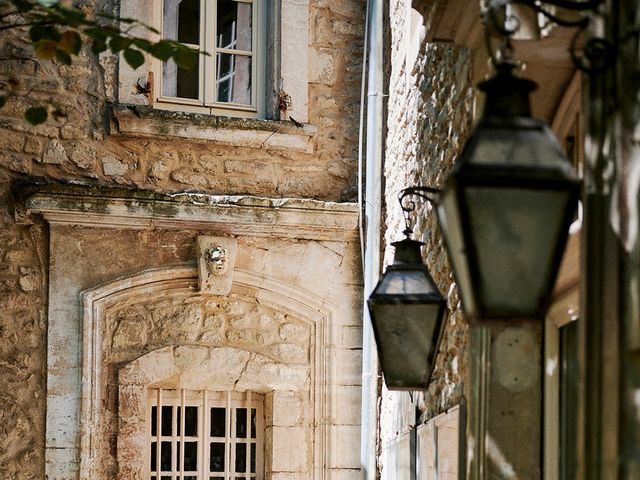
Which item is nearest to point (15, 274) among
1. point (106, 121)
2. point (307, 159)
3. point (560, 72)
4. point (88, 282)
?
point (88, 282)

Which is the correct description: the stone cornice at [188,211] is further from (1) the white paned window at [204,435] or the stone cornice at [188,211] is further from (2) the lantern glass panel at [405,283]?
(2) the lantern glass panel at [405,283]

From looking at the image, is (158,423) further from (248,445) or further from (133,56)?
(133,56)

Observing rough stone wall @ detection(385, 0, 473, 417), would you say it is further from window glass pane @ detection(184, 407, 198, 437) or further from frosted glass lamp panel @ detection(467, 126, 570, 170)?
frosted glass lamp panel @ detection(467, 126, 570, 170)

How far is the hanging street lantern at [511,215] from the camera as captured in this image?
8.06ft

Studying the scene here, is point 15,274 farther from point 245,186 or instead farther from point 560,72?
point 560,72

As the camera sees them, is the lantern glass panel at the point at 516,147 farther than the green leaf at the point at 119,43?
No

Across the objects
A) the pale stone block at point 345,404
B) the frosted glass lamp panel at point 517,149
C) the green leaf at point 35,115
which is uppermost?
the green leaf at point 35,115

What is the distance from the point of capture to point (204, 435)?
845 cm

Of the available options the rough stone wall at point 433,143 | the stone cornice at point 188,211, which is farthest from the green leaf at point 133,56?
the stone cornice at point 188,211

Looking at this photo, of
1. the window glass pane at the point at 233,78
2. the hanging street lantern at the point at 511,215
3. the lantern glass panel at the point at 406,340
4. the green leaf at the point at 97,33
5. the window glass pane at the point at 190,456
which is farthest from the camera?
the window glass pane at the point at 233,78

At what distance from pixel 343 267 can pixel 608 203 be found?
5.75 metres

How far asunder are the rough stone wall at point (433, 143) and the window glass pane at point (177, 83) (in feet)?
5.46

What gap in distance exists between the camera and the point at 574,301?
4.13 meters

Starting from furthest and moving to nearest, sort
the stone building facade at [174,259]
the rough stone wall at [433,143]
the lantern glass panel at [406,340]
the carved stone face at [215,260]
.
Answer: the carved stone face at [215,260] < the stone building facade at [174,259] < the rough stone wall at [433,143] < the lantern glass panel at [406,340]
